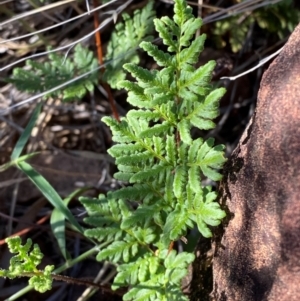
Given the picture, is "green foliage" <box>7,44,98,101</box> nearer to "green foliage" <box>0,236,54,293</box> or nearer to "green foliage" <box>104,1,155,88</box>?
"green foliage" <box>104,1,155,88</box>

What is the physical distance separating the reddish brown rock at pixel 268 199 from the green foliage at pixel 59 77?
45.0 inches

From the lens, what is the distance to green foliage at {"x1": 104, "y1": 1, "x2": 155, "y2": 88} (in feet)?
9.72

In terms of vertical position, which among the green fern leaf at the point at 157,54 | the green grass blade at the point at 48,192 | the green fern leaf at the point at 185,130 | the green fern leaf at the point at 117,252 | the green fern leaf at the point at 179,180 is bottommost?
the green fern leaf at the point at 117,252

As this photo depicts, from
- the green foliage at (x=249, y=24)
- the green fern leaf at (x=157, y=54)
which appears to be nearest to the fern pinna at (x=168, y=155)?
the green fern leaf at (x=157, y=54)

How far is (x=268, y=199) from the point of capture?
191cm

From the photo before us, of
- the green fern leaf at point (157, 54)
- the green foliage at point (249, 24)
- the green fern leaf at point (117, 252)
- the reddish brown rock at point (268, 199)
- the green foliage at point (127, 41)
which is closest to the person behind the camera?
the reddish brown rock at point (268, 199)

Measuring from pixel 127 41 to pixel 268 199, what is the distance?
1.47 metres

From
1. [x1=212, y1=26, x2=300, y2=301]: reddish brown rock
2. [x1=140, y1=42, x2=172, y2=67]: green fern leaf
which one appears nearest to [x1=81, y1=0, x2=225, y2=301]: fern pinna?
[x1=140, y1=42, x2=172, y2=67]: green fern leaf

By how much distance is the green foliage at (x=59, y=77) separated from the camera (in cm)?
299

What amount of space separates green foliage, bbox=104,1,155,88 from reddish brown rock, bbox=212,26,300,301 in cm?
104

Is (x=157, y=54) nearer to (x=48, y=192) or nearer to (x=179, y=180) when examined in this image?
(x=179, y=180)

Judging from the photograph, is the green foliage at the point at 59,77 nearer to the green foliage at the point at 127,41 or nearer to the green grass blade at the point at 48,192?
the green foliage at the point at 127,41

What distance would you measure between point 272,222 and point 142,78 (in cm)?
71

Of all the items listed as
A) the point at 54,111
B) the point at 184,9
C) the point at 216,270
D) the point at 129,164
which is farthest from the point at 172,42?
the point at 54,111
